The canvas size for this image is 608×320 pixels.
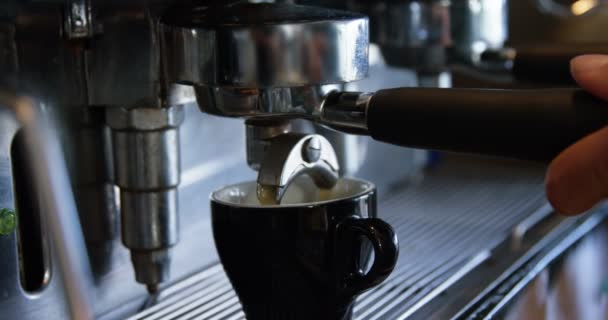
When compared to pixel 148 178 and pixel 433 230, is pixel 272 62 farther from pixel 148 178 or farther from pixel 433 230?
pixel 433 230

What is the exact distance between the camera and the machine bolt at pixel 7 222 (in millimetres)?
429

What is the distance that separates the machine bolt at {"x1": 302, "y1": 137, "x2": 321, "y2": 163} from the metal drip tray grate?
113mm

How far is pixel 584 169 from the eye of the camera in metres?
0.32

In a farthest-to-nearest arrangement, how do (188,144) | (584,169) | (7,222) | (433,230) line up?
(433,230), (188,144), (7,222), (584,169)

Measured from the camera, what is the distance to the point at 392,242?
16.3 inches

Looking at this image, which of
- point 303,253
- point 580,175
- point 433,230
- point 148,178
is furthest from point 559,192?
point 433,230

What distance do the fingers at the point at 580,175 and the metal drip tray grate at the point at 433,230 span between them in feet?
0.65

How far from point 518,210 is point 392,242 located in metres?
0.39

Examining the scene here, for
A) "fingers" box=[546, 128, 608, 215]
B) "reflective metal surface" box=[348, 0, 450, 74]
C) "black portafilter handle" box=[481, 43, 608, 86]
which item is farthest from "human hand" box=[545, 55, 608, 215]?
"reflective metal surface" box=[348, 0, 450, 74]

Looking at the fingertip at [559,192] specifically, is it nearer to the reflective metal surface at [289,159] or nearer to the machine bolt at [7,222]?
the reflective metal surface at [289,159]

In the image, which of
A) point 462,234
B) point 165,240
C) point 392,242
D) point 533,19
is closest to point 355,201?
point 392,242

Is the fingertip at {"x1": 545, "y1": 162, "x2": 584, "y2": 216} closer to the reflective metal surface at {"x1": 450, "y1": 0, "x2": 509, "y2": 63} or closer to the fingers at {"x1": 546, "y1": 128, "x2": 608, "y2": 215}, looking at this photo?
the fingers at {"x1": 546, "y1": 128, "x2": 608, "y2": 215}

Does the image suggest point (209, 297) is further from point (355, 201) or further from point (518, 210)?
point (518, 210)

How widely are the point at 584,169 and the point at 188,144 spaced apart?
330 mm
